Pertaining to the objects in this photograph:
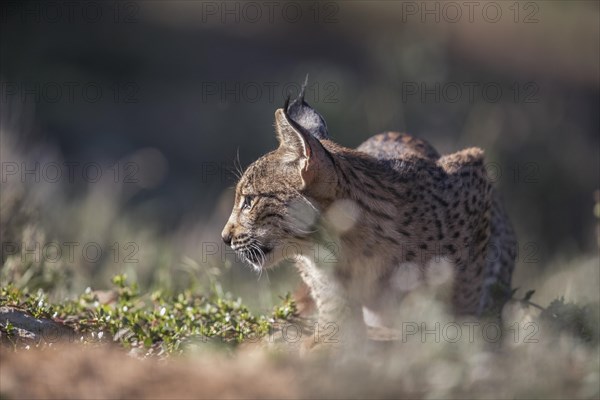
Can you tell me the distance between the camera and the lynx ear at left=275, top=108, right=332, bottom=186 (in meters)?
6.04

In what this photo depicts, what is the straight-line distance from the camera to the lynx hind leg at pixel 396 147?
7.27 meters

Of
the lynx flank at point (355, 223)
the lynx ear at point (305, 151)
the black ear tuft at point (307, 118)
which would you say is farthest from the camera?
the black ear tuft at point (307, 118)

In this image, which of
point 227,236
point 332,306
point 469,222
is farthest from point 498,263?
point 227,236

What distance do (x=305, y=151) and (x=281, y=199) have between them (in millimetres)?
426

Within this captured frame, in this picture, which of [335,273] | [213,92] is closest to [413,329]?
[335,273]

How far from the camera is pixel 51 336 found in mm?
5785

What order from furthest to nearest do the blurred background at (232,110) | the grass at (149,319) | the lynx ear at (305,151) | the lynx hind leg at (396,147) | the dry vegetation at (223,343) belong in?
the blurred background at (232,110) < the lynx hind leg at (396,147) < the lynx ear at (305,151) < the grass at (149,319) < the dry vegetation at (223,343)

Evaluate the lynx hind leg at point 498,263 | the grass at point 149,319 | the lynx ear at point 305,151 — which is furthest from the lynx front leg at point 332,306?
the lynx hind leg at point 498,263

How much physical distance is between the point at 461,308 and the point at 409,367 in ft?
8.78

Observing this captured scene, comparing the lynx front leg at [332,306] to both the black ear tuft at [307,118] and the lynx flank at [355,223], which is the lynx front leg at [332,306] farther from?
the black ear tuft at [307,118]

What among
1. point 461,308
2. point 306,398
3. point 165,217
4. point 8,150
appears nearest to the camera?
point 306,398

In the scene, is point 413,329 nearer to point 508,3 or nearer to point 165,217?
point 165,217

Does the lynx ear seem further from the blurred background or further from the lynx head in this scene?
the blurred background

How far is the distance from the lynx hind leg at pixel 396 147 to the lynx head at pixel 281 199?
91 cm
